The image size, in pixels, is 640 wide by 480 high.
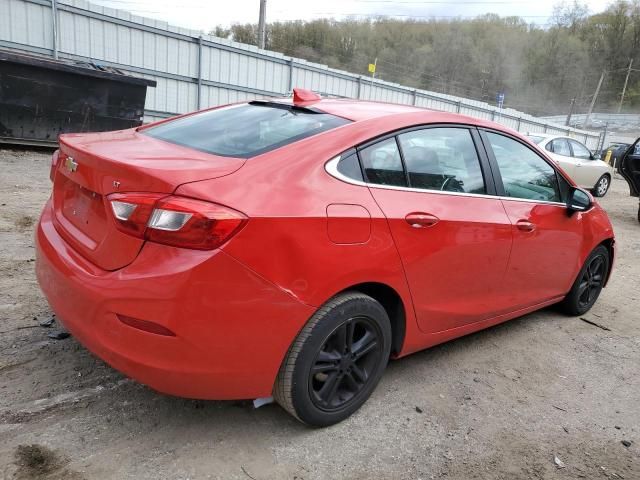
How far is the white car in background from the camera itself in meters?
12.0

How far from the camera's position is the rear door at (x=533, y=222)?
3.30 m

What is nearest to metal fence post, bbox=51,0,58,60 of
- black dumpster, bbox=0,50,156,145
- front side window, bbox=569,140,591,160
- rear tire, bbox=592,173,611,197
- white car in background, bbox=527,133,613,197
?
black dumpster, bbox=0,50,156,145

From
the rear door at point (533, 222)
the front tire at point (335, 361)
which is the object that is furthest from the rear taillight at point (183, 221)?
the rear door at point (533, 222)

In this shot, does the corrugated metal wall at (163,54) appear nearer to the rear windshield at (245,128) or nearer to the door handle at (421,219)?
the rear windshield at (245,128)

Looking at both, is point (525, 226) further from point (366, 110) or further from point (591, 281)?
point (591, 281)

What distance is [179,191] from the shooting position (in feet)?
6.58

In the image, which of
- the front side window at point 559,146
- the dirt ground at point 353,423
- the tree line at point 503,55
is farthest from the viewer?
the tree line at point 503,55

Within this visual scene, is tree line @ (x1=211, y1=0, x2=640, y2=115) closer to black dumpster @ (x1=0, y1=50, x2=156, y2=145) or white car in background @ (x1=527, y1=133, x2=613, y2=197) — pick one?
white car in background @ (x1=527, y1=133, x2=613, y2=197)

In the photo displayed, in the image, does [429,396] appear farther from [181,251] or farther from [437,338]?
[181,251]

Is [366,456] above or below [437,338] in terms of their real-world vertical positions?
below

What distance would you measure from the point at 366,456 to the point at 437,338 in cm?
91

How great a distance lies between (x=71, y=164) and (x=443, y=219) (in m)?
1.89

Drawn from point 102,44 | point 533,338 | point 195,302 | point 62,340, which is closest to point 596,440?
point 533,338

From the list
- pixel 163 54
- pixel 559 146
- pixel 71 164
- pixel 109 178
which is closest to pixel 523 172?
pixel 109 178
